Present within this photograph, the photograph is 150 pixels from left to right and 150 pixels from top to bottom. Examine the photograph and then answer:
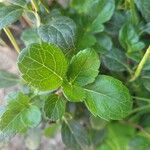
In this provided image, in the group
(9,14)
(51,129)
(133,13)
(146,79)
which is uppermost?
(9,14)

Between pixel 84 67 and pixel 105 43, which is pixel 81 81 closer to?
pixel 84 67

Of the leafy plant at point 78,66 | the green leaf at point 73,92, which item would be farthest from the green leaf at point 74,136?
the green leaf at point 73,92

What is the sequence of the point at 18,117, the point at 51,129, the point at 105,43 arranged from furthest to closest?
the point at 51,129, the point at 105,43, the point at 18,117

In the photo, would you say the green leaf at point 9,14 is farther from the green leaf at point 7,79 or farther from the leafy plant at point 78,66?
the green leaf at point 7,79

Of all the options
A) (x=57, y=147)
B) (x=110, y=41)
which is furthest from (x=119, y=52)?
(x=57, y=147)

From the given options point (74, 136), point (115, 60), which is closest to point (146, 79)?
point (115, 60)

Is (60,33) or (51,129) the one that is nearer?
(60,33)

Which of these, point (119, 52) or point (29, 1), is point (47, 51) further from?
point (119, 52)

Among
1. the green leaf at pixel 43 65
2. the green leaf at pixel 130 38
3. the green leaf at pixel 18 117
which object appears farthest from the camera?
the green leaf at pixel 130 38
